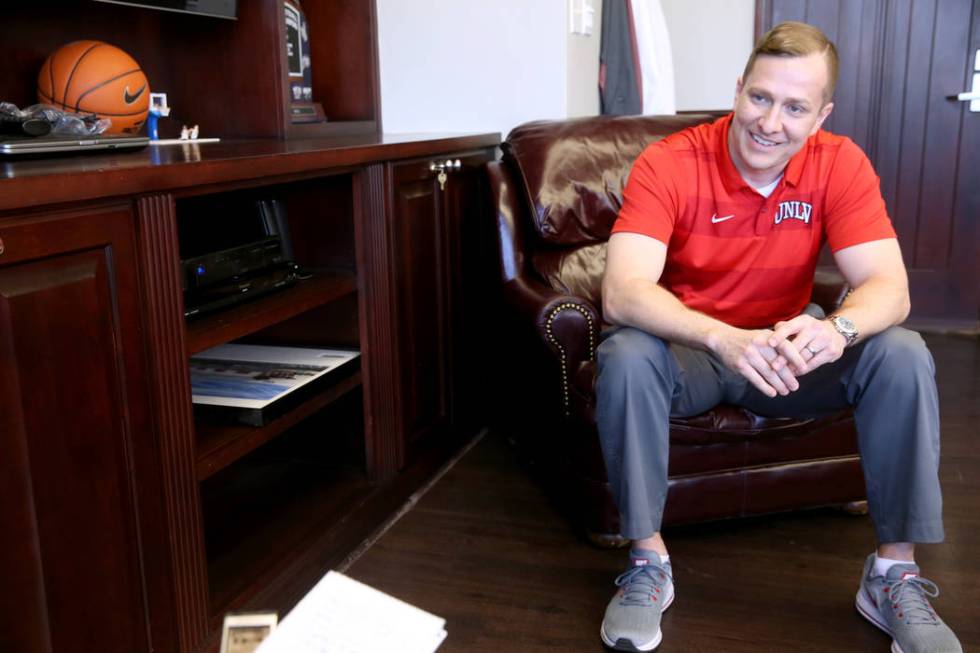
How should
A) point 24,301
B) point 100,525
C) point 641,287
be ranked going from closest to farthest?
point 24,301
point 100,525
point 641,287

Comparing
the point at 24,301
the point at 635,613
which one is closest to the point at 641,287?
the point at 635,613

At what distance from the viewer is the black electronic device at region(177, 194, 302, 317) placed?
1.68 meters

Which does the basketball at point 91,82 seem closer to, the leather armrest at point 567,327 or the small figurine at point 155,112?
the small figurine at point 155,112

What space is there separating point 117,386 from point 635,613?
958 millimetres

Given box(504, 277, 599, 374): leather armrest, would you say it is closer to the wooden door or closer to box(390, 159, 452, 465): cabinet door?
box(390, 159, 452, 465): cabinet door

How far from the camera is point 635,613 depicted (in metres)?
1.67

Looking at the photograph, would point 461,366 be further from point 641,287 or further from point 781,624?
point 781,624

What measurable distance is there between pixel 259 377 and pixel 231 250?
27 cm

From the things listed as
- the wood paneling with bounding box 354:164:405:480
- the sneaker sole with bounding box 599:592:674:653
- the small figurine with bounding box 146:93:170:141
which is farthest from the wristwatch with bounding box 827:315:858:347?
the small figurine with bounding box 146:93:170:141

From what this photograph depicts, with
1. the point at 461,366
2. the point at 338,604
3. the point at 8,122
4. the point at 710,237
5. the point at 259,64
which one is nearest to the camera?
the point at 338,604

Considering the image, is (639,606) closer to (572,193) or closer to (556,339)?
(556,339)

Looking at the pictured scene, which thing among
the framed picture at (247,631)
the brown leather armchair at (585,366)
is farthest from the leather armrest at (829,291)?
the framed picture at (247,631)

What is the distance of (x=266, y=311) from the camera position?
1.72 metres

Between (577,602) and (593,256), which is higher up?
(593,256)
